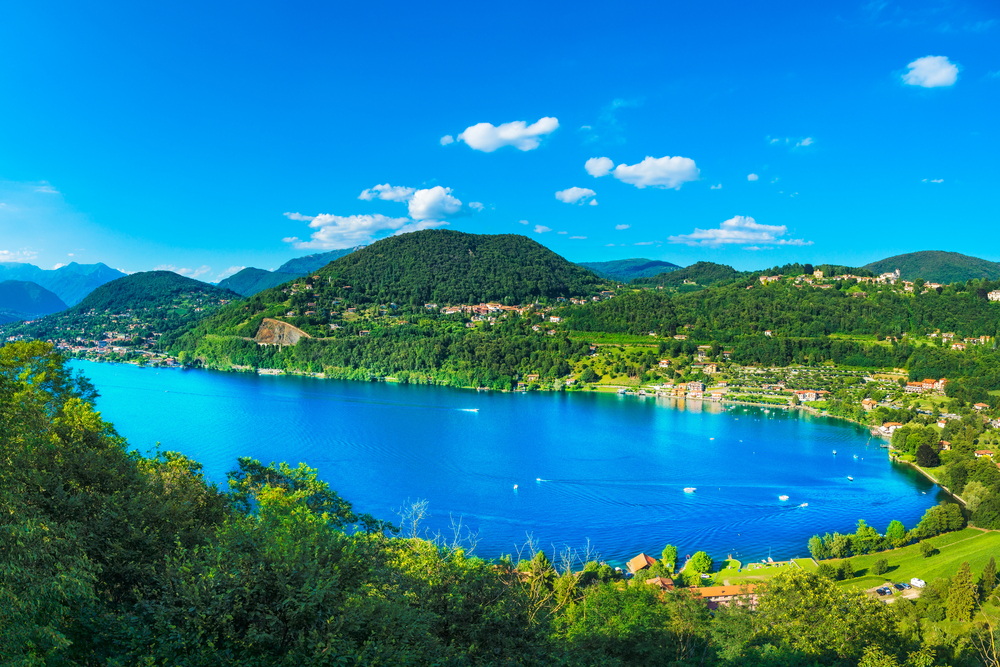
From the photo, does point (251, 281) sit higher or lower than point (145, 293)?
higher

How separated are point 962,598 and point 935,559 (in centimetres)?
526

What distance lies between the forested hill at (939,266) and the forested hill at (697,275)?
107 feet

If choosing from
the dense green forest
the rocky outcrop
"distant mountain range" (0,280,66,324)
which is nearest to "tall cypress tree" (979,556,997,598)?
the dense green forest

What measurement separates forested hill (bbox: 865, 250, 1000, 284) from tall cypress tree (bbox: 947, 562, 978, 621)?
107 m

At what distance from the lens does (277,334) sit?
65000 millimetres

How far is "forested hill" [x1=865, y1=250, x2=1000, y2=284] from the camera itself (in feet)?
338

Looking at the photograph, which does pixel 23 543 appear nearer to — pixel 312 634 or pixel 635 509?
pixel 312 634

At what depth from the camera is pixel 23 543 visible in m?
3.60

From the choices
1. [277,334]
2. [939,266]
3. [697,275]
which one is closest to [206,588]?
[277,334]

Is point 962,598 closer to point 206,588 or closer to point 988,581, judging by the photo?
point 988,581

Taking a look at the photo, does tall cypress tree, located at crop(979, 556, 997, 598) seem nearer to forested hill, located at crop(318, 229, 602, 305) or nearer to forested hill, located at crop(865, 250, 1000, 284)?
forested hill, located at crop(318, 229, 602, 305)

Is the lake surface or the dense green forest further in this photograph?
the lake surface

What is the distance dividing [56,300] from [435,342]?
15064cm

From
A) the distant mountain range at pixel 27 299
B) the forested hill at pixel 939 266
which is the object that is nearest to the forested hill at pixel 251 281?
the distant mountain range at pixel 27 299
